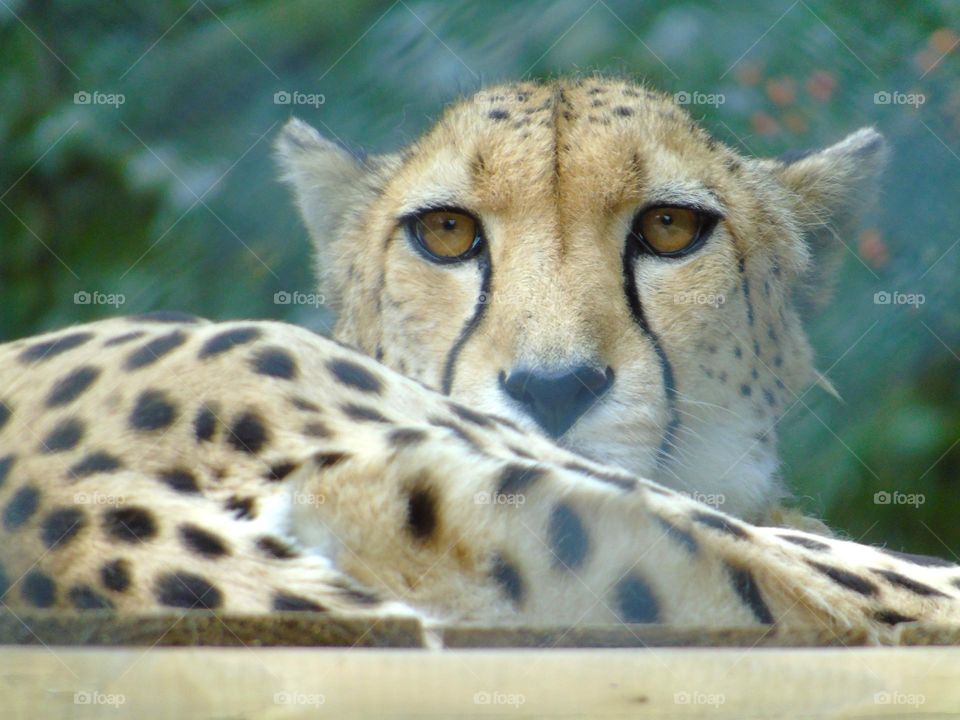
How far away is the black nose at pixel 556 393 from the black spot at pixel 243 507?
0.81m

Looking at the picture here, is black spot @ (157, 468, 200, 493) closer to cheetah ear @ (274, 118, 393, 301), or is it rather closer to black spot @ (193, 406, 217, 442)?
black spot @ (193, 406, 217, 442)

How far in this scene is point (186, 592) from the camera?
1.10 m

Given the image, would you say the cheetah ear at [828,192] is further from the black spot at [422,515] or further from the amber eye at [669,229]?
the black spot at [422,515]

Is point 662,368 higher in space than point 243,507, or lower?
higher

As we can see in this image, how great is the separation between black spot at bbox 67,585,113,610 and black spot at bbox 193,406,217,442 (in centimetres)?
18

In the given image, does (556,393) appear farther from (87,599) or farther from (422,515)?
(87,599)

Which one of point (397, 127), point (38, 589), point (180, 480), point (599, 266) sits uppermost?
point (397, 127)

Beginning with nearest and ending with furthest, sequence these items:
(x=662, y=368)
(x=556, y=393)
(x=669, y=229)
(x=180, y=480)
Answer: (x=180, y=480) < (x=556, y=393) < (x=662, y=368) < (x=669, y=229)

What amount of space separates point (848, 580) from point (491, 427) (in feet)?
1.42

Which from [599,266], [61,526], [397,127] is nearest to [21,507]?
[61,526]

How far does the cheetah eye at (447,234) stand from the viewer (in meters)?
2.31

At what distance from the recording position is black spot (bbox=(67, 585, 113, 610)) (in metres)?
1.13

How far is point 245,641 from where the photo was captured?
1.05 metres

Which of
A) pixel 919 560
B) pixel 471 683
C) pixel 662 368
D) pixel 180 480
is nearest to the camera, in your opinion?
pixel 471 683
